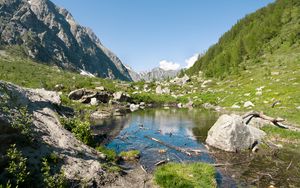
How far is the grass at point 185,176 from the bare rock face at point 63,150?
4.01 meters

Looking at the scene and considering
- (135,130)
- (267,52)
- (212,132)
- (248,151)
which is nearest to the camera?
(248,151)

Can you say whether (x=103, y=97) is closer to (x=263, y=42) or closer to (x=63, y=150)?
(x=63, y=150)

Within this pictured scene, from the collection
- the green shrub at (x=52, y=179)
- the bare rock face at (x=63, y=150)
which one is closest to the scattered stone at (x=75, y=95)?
the bare rock face at (x=63, y=150)

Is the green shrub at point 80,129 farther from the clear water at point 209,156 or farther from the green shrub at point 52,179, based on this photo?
the green shrub at point 52,179

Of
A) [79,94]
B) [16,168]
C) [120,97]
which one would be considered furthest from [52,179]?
[120,97]

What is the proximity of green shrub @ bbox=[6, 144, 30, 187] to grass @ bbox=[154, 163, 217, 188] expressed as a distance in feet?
29.1

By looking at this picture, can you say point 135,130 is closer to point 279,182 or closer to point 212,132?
point 212,132

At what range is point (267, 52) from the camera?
149750 mm

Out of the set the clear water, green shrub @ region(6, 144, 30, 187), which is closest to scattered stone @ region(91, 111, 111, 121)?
the clear water

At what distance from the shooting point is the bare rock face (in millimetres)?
17289

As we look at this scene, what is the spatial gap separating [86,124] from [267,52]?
5707 inches

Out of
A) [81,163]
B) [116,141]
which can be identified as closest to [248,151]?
[116,141]

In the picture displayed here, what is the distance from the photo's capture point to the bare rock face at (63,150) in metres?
17.3

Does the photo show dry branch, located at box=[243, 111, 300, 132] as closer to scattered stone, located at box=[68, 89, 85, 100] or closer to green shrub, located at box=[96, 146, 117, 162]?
green shrub, located at box=[96, 146, 117, 162]
